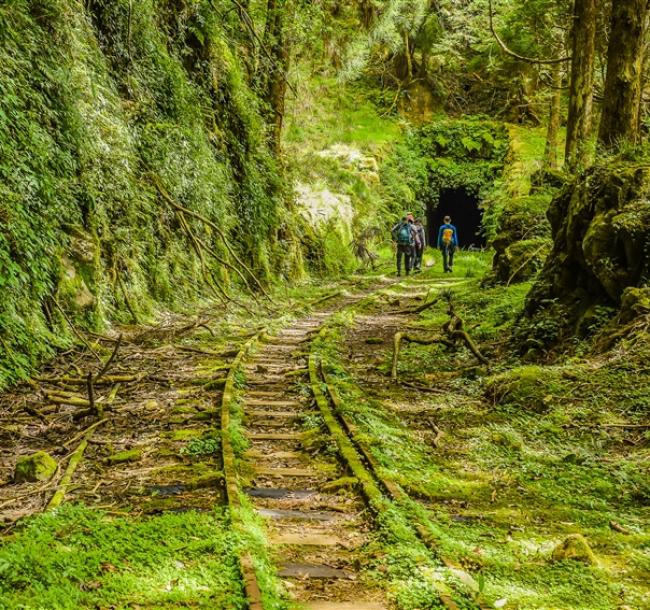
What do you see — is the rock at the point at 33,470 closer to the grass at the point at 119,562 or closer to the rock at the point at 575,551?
the grass at the point at 119,562

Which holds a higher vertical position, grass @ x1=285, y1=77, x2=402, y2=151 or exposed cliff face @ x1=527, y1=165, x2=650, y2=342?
grass @ x1=285, y1=77, x2=402, y2=151

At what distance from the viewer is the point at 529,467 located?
596 cm

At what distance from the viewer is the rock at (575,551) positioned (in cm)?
421

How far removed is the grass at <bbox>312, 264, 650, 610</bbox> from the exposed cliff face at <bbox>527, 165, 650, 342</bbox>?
1.16m

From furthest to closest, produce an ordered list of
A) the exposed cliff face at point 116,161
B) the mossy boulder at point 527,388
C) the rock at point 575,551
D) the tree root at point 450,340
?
the tree root at point 450,340, the exposed cliff face at point 116,161, the mossy boulder at point 527,388, the rock at point 575,551

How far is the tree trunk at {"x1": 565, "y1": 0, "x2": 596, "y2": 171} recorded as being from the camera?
15.6m

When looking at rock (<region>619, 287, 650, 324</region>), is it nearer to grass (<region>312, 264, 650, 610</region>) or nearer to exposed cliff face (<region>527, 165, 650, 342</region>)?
exposed cliff face (<region>527, 165, 650, 342</region>)

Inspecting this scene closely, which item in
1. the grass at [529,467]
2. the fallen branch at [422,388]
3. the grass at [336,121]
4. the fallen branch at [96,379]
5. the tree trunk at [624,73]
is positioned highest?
the grass at [336,121]

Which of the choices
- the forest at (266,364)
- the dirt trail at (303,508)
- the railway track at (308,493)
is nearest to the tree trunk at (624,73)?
the forest at (266,364)

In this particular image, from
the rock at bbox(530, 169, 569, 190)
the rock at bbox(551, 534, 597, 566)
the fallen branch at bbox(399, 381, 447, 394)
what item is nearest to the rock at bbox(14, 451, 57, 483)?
the rock at bbox(551, 534, 597, 566)

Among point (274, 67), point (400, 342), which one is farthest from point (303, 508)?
point (274, 67)

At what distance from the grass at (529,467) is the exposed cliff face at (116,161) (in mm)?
Result: 4120

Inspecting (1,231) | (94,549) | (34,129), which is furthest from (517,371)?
(34,129)

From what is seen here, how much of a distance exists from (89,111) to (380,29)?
83.5ft
